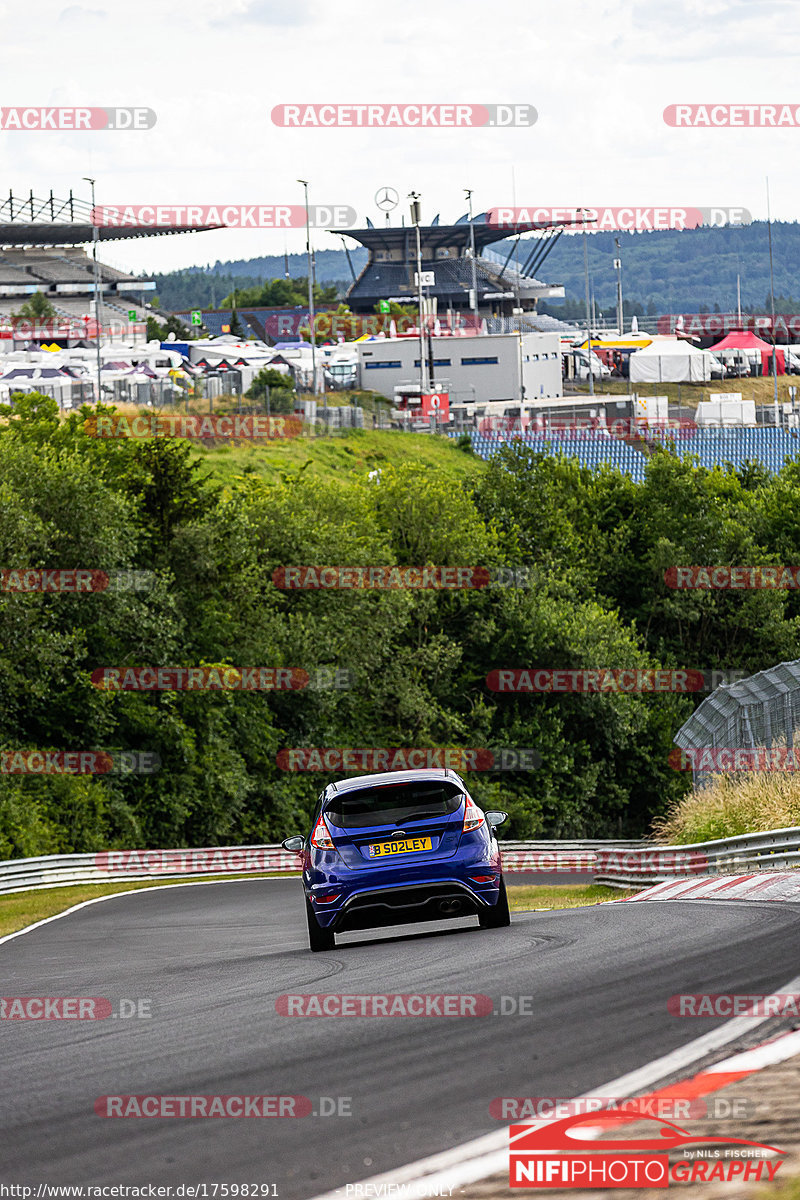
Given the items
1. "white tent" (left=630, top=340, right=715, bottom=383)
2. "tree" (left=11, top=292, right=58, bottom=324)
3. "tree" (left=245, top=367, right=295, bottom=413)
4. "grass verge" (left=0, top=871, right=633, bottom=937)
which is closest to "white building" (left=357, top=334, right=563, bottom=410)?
"tree" (left=245, top=367, right=295, bottom=413)

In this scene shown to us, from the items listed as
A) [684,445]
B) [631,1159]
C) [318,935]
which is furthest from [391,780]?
[684,445]

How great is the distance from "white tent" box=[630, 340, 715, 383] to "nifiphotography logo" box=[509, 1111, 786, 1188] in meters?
103

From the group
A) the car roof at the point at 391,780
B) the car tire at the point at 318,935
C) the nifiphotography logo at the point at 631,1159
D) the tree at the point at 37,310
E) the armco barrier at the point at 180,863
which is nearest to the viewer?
the nifiphotography logo at the point at 631,1159

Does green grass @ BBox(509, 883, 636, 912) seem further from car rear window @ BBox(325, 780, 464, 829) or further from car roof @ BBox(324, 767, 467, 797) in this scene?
car rear window @ BBox(325, 780, 464, 829)

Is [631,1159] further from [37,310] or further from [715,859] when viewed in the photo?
[37,310]

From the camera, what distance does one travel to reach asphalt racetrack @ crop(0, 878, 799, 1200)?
5051mm

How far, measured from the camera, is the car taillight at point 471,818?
38.0 feet

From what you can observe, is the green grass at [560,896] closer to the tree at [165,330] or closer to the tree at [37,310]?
the tree at [37,310]

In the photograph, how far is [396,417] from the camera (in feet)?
254

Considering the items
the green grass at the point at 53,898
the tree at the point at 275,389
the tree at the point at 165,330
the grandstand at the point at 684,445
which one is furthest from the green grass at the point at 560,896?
the tree at the point at 165,330

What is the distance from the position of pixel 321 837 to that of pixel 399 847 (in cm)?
68

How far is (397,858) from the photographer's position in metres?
11.4

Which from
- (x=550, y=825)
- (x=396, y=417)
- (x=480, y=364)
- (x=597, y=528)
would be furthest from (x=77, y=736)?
(x=480, y=364)

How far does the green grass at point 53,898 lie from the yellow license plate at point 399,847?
9134 millimetres
